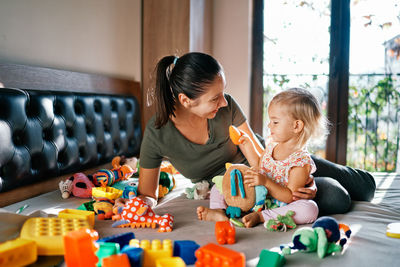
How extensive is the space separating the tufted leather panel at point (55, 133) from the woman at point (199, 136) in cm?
42

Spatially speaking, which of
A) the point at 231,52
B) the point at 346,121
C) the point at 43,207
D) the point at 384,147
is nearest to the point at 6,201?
the point at 43,207

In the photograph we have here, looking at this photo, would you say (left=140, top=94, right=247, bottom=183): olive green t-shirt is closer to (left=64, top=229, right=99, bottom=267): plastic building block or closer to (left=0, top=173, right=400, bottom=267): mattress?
(left=0, top=173, right=400, bottom=267): mattress

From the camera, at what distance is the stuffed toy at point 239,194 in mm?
1302

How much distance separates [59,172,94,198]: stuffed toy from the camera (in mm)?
1591

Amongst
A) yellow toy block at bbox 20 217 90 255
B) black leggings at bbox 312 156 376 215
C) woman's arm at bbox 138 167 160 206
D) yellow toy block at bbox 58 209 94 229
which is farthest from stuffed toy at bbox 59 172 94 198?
black leggings at bbox 312 156 376 215

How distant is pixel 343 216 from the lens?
1376mm

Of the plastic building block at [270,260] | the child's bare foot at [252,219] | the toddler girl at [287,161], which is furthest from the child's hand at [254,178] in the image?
the plastic building block at [270,260]

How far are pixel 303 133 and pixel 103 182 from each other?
0.90 meters

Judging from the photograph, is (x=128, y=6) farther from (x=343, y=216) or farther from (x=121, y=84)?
(x=343, y=216)

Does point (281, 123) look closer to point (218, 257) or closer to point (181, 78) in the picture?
point (181, 78)

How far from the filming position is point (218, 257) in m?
0.84

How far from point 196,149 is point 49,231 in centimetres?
78

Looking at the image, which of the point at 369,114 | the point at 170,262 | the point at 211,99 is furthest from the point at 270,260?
the point at 369,114

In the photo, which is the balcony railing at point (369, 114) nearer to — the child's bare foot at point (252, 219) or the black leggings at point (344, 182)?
the black leggings at point (344, 182)
